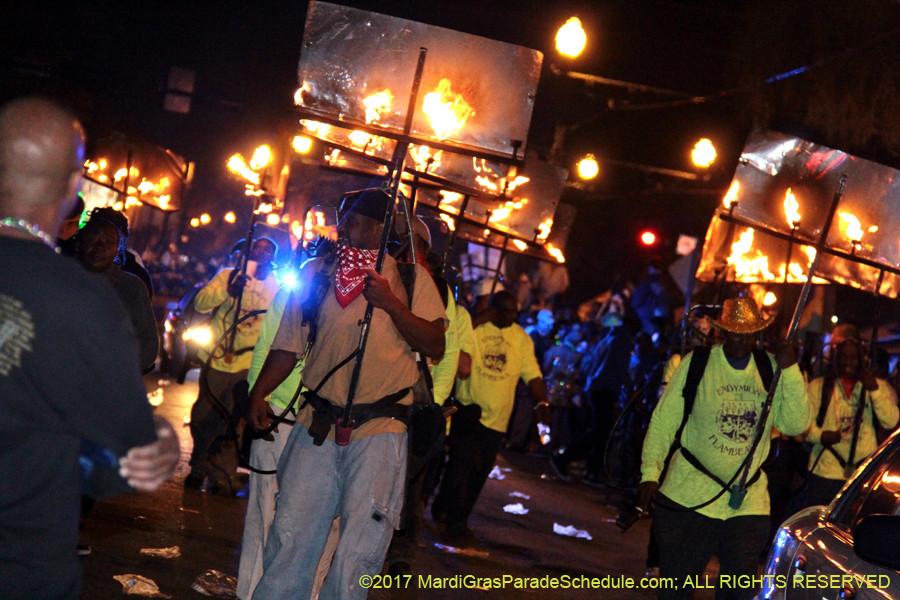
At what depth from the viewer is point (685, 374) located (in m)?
5.67

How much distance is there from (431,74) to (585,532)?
5757 millimetres

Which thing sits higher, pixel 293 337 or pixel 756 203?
pixel 756 203

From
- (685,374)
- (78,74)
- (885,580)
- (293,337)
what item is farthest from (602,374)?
(78,74)

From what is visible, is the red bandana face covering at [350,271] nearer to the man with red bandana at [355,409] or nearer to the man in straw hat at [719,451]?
the man with red bandana at [355,409]

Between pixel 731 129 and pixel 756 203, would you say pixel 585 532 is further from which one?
pixel 731 129

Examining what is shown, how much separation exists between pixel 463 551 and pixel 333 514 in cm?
380

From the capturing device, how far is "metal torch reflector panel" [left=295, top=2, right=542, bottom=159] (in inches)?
227

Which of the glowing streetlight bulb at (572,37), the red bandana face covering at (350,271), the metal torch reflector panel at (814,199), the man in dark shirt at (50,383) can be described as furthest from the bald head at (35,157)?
the glowing streetlight bulb at (572,37)

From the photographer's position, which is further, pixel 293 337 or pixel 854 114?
pixel 854 114

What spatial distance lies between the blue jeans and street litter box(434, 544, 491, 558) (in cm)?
364

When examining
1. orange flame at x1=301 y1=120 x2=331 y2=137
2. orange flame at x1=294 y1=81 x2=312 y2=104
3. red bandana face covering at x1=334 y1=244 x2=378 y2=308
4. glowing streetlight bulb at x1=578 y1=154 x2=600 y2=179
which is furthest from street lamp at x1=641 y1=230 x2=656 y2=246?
red bandana face covering at x1=334 y1=244 x2=378 y2=308

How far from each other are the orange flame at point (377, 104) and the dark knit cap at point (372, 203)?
955 millimetres

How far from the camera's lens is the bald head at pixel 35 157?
A: 7.38 feet

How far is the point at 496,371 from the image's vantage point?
895 centimetres
